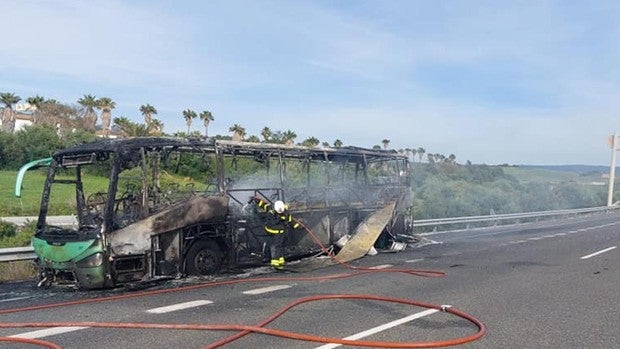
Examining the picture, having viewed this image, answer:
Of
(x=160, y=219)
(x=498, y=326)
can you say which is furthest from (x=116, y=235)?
(x=498, y=326)

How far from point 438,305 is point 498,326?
49.5 inches

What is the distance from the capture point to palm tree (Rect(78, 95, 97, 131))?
68.2 m

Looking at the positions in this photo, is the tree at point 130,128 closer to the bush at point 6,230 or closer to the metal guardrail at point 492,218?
the bush at point 6,230

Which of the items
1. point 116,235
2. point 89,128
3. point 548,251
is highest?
point 89,128

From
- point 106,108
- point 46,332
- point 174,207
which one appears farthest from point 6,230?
point 106,108

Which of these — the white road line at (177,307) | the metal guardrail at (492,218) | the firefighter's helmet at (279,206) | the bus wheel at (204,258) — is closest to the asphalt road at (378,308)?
the white road line at (177,307)

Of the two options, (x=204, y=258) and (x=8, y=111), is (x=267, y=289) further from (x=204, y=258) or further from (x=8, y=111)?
(x=8, y=111)

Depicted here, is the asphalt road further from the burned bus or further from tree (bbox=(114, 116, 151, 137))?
tree (bbox=(114, 116, 151, 137))

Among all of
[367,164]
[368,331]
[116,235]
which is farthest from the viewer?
[367,164]

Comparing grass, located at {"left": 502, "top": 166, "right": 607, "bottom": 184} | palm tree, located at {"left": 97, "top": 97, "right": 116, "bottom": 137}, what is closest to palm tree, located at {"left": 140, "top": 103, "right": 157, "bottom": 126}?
palm tree, located at {"left": 97, "top": 97, "right": 116, "bottom": 137}

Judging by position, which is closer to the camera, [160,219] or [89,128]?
[160,219]

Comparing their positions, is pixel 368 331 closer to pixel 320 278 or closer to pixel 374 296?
pixel 374 296

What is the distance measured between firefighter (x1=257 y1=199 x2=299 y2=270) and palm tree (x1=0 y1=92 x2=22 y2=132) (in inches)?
2443

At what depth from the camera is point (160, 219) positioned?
391 inches
